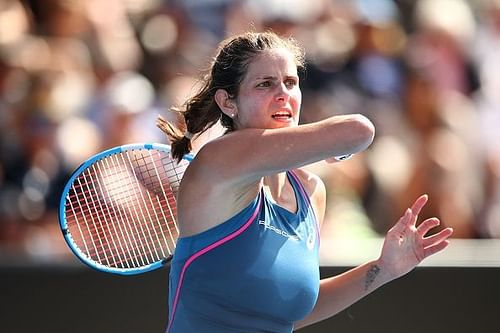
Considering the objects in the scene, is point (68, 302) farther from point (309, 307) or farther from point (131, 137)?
point (309, 307)

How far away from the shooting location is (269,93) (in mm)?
2820

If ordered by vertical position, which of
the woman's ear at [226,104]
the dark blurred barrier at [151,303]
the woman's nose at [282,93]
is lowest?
the dark blurred barrier at [151,303]

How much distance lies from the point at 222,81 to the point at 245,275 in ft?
1.82

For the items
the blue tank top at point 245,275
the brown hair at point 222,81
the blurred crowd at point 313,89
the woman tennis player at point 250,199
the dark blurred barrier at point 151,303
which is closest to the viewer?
the woman tennis player at point 250,199

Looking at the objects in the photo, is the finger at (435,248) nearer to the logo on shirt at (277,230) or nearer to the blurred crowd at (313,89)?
the logo on shirt at (277,230)

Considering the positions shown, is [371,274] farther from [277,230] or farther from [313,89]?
[313,89]

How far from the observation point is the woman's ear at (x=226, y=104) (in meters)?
2.91

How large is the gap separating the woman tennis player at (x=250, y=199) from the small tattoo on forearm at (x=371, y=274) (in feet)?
0.94

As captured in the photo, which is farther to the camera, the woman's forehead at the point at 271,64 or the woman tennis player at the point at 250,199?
the woman's forehead at the point at 271,64

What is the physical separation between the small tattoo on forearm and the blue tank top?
34 centimetres

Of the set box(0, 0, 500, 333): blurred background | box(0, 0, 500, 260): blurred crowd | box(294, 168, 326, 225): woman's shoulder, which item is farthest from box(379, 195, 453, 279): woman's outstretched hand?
box(0, 0, 500, 260): blurred crowd

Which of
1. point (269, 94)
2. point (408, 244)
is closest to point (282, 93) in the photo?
point (269, 94)

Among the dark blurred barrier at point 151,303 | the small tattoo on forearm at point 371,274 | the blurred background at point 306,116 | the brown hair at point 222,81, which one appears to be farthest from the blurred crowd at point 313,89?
the brown hair at point 222,81

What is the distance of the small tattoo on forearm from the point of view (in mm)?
3180
